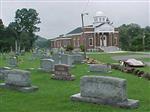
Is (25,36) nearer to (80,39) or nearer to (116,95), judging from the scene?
(80,39)

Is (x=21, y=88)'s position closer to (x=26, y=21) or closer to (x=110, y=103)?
(x=110, y=103)

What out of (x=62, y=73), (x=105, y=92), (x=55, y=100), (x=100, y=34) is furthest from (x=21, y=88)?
(x=100, y=34)

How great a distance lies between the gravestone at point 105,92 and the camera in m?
9.84

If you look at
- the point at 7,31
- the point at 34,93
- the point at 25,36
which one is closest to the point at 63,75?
the point at 34,93

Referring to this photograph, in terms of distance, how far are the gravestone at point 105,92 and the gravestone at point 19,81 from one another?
264cm

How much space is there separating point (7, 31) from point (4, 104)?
6608 centimetres

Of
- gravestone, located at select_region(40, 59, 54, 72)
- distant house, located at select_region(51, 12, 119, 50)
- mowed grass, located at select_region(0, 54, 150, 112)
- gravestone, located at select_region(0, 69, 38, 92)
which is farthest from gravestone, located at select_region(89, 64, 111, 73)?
distant house, located at select_region(51, 12, 119, 50)

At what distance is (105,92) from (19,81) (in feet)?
13.0

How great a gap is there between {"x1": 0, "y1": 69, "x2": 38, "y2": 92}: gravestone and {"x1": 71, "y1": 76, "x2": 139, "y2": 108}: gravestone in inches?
104

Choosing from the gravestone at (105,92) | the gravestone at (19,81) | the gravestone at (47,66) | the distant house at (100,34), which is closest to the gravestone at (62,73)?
the gravestone at (47,66)

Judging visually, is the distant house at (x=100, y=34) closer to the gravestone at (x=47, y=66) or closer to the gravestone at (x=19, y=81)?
the gravestone at (x=47, y=66)

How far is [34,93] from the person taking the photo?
1235cm

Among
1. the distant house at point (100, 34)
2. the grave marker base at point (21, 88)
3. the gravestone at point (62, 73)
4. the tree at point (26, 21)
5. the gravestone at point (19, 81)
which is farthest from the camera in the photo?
the tree at point (26, 21)

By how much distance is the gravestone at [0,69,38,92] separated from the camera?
41.7ft
